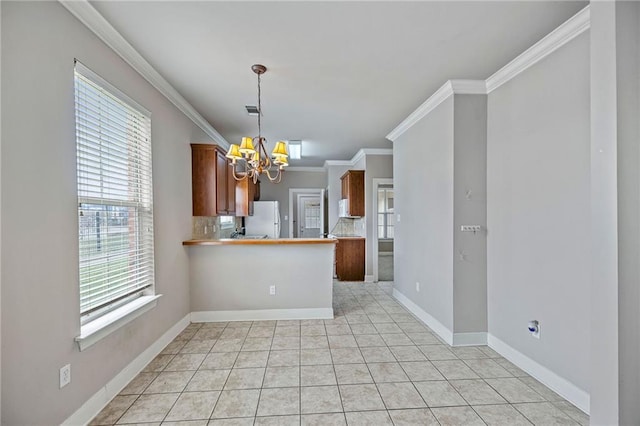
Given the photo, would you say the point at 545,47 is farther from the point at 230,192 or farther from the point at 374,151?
the point at 230,192

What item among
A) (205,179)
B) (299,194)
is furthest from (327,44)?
(299,194)

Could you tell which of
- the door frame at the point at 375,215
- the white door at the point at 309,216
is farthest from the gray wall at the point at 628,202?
the white door at the point at 309,216

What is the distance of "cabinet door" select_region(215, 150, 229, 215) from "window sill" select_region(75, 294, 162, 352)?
1.59m

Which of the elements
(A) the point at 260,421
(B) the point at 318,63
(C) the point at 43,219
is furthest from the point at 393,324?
(C) the point at 43,219

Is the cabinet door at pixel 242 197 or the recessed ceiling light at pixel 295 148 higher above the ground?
the recessed ceiling light at pixel 295 148

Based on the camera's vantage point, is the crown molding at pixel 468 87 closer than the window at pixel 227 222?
Yes

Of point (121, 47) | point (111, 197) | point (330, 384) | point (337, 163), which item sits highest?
point (121, 47)

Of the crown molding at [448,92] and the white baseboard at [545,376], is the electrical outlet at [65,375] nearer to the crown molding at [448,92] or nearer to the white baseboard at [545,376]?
the white baseboard at [545,376]

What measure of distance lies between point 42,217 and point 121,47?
4.55 ft

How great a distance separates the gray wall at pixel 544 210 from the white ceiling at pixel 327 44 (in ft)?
1.26

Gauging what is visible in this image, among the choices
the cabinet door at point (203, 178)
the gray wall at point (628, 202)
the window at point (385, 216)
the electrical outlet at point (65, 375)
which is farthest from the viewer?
the window at point (385, 216)

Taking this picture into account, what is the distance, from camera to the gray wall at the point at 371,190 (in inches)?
219

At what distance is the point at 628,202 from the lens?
52.2 inches

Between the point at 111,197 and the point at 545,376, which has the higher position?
the point at 111,197
